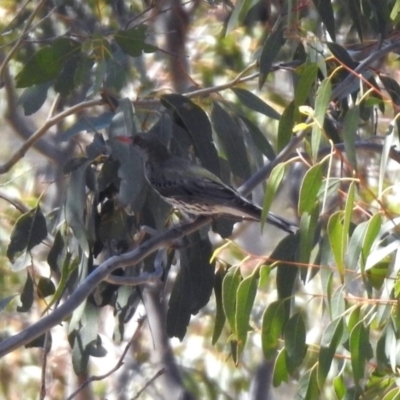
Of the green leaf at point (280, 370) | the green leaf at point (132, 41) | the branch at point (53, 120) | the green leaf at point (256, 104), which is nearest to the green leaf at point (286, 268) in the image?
the green leaf at point (280, 370)

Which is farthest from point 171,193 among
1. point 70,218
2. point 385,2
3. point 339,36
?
point 339,36

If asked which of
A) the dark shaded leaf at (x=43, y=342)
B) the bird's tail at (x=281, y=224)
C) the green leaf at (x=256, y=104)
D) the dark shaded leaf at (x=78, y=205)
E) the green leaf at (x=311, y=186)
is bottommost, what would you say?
the dark shaded leaf at (x=43, y=342)

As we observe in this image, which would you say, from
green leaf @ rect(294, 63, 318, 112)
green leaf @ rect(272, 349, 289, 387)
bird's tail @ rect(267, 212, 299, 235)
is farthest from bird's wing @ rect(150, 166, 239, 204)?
green leaf @ rect(272, 349, 289, 387)

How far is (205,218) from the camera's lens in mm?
3395

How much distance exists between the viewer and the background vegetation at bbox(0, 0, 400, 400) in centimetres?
236

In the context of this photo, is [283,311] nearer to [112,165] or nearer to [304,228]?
[304,228]

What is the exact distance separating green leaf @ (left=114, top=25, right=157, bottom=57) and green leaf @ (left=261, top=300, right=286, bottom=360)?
117cm

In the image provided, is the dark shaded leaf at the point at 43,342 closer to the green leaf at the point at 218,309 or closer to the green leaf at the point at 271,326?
the green leaf at the point at 218,309

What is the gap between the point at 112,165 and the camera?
129 inches

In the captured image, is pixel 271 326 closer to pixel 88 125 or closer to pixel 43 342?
pixel 88 125

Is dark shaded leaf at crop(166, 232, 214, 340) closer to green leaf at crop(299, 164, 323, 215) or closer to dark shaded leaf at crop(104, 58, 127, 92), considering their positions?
dark shaded leaf at crop(104, 58, 127, 92)

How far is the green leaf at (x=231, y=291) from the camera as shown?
2.47 m

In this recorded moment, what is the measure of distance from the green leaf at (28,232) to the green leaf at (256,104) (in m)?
0.87

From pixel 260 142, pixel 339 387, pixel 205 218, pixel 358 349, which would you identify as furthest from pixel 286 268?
pixel 260 142
